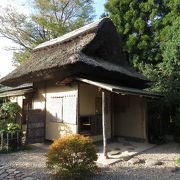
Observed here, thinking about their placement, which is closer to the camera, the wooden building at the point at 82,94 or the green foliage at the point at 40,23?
the wooden building at the point at 82,94

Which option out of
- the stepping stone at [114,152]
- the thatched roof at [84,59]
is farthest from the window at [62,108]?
the stepping stone at [114,152]

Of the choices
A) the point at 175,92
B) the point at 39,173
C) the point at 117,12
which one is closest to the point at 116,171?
the point at 39,173

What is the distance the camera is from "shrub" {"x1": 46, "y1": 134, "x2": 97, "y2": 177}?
6364 millimetres

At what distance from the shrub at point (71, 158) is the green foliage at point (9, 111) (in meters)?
8.50

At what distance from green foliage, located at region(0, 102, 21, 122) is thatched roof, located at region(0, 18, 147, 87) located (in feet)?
4.42

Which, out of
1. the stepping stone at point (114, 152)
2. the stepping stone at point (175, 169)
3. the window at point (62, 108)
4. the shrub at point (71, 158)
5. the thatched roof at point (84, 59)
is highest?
the thatched roof at point (84, 59)

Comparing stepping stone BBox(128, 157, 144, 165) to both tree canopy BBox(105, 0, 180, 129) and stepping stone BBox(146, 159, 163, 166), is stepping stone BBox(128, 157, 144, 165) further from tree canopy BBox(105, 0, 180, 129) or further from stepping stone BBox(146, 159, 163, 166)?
tree canopy BBox(105, 0, 180, 129)

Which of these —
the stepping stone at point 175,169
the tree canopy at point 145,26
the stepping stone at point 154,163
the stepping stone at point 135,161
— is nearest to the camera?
the stepping stone at point 175,169

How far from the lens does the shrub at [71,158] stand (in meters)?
6.36

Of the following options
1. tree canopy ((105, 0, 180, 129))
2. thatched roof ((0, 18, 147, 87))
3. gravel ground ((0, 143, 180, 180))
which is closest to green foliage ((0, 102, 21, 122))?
thatched roof ((0, 18, 147, 87))

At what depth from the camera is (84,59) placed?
10758 mm

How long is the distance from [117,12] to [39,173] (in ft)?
65.7

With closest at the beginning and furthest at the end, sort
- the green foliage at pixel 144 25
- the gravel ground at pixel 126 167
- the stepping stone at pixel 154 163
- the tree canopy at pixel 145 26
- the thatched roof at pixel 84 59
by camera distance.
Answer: the gravel ground at pixel 126 167 < the stepping stone at pixel 154 163 < the thatched roof at pixel 84 59 < the tree canopy at pixel 145 26 < the green foliage at pixel 144 25

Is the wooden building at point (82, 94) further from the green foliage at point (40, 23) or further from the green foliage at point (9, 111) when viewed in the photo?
the green foliage at point (40, 23)
